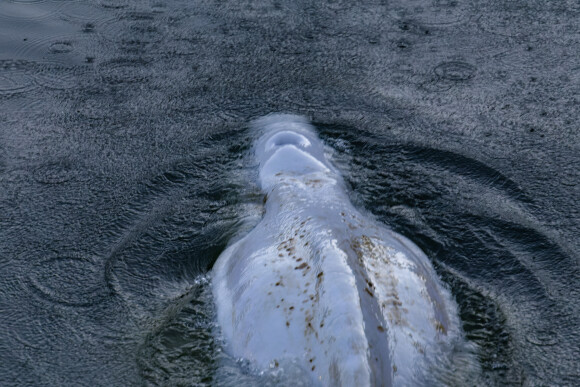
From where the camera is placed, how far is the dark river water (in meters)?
4.02

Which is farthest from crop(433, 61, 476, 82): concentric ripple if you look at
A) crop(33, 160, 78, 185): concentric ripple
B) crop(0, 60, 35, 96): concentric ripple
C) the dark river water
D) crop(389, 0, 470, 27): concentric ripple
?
crop(0, 60, 35, 96): concentric ripple

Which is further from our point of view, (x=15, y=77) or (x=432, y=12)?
(x=432, y=12)

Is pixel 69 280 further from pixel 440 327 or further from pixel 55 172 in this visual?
pixel 440 327

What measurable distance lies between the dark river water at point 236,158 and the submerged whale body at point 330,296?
0.61 feet

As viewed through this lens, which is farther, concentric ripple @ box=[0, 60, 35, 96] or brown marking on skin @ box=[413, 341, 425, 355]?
concentric ripple @ box=[0, 60, 35, 96]

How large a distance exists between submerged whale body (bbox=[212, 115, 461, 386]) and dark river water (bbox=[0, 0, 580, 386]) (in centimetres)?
18

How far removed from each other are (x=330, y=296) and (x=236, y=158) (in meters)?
2.43

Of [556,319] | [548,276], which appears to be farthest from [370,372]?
[548,276]

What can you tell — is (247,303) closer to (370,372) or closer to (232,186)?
(370,372)

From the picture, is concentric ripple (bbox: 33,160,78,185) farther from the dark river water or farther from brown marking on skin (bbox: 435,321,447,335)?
brown marking on skin (bbox: 435,321,447,335)

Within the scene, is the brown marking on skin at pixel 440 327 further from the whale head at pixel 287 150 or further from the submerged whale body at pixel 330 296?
the whale head at pixel 287 150

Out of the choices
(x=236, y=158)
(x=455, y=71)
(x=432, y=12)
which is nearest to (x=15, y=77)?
(x=236, y=158)

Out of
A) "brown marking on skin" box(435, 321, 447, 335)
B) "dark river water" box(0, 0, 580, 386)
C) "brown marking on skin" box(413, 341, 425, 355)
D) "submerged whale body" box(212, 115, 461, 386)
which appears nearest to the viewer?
"submerged whale body" box(212, 115, 461, 386)

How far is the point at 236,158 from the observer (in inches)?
222
